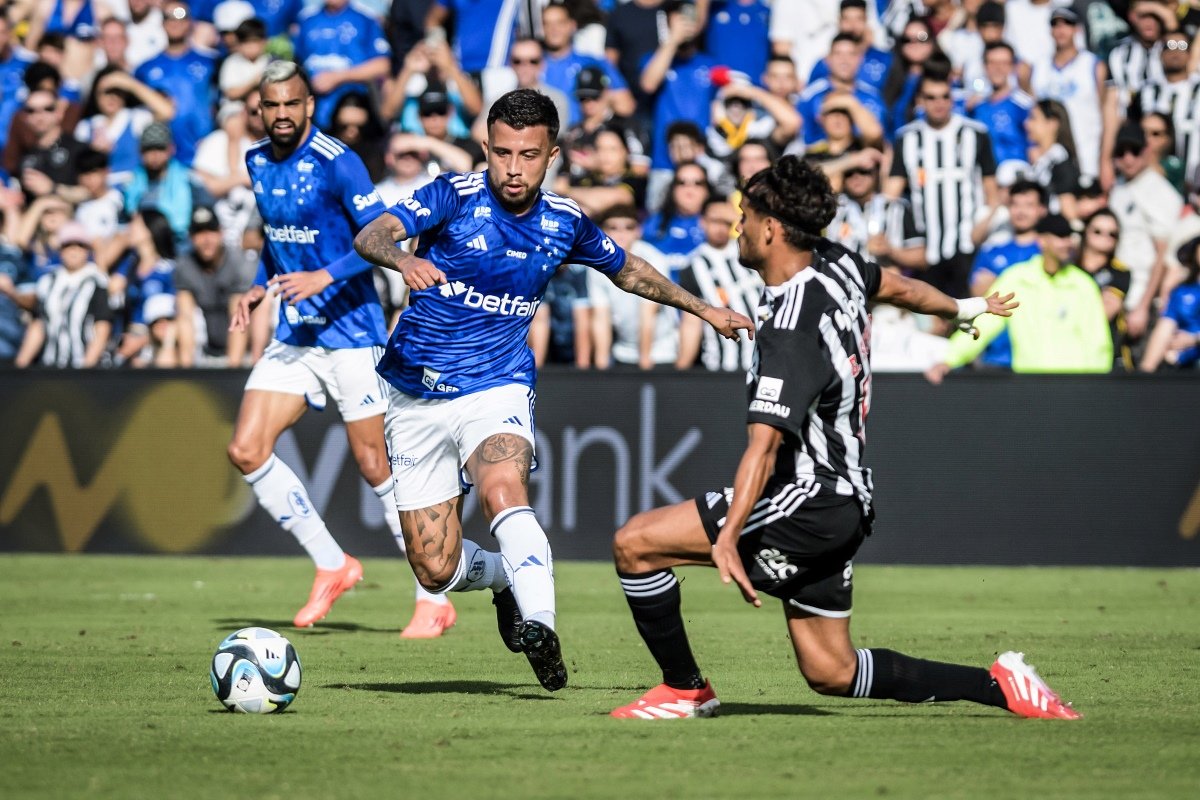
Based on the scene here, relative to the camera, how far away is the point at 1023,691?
665 centimetres

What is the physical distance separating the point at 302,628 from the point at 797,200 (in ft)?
16.6

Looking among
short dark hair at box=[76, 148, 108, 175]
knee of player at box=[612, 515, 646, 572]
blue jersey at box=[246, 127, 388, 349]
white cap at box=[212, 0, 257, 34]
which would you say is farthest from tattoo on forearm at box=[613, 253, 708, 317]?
white cap at box=[212, 0, 257, 34]

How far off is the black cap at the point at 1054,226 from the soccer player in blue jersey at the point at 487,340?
6953 mm

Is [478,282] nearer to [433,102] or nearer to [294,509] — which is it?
[294,509]

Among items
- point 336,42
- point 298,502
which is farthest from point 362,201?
point 336,42

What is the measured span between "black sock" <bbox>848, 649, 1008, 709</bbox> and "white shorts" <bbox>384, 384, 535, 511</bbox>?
194 centimetres

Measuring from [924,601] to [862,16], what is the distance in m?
6.84

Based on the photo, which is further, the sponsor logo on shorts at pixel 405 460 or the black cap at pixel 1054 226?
the black cap at pixel 1054 226

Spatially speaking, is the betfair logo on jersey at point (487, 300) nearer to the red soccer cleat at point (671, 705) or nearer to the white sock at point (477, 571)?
the white sock at point (477, 571)

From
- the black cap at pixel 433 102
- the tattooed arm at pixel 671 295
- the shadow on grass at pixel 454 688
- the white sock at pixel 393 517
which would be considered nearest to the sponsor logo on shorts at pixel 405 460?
the shadow on grass at pixel 454 688

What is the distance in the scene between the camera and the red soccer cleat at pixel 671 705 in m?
6.80

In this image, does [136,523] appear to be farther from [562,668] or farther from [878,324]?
[562,668]

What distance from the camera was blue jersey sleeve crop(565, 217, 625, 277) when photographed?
25.9 ft

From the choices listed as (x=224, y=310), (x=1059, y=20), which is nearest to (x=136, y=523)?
(x=224, y=310)
